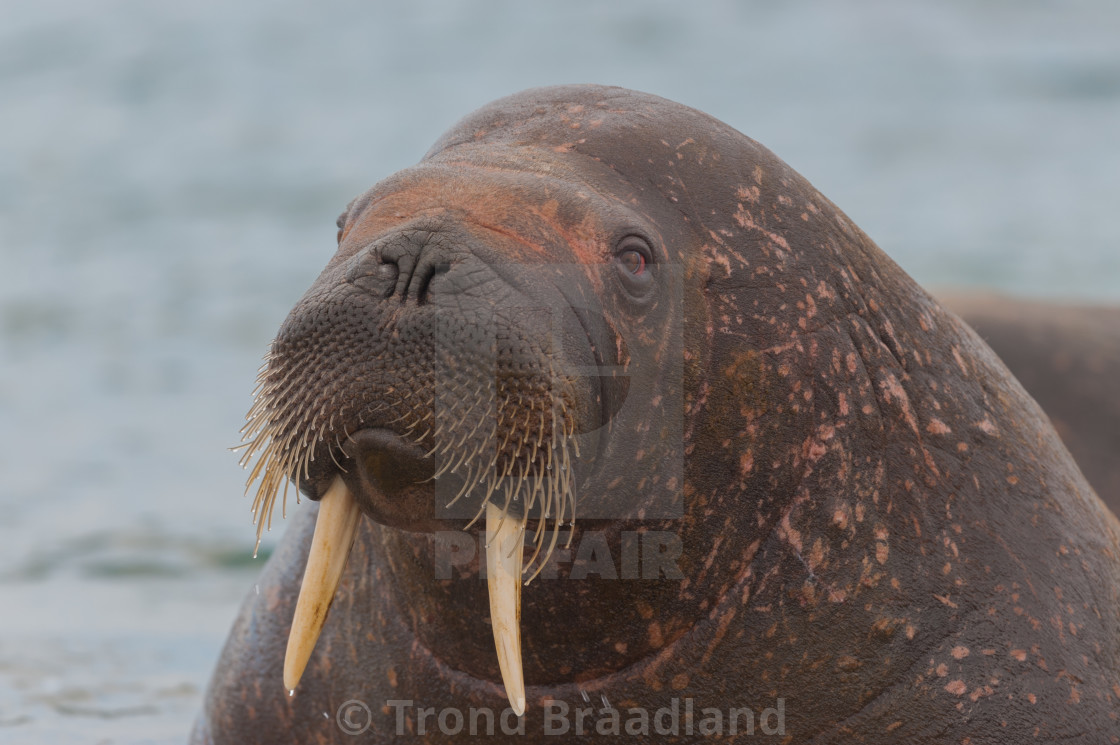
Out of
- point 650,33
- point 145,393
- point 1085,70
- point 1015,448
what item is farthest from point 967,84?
point 1015,448

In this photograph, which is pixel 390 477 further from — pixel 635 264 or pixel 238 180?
pixel 238 180

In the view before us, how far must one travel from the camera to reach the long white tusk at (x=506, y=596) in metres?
3.41

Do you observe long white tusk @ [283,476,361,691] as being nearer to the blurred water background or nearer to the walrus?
the walrus

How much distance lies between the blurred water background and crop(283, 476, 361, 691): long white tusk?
2.74m

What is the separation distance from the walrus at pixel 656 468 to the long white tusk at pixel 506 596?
0.01 meters

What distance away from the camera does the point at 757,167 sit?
169 inches

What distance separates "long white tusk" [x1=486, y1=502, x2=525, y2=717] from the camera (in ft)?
11.2

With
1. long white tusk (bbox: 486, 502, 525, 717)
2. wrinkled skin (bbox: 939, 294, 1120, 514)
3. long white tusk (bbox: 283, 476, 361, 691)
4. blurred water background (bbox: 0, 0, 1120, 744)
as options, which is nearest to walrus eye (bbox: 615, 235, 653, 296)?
long white tusk (bbox: 486, 502, 525, 717)

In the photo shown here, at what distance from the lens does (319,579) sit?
11.8ft

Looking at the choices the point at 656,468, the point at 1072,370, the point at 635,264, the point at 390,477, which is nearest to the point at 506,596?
the point at 390,477

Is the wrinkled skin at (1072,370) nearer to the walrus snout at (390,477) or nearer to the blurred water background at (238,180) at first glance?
the blurred water background at (238,180)

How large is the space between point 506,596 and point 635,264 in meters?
0.99

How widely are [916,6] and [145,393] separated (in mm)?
18590

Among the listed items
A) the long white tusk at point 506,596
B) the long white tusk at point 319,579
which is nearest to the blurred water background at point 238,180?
the long white tusk at point 319,579
